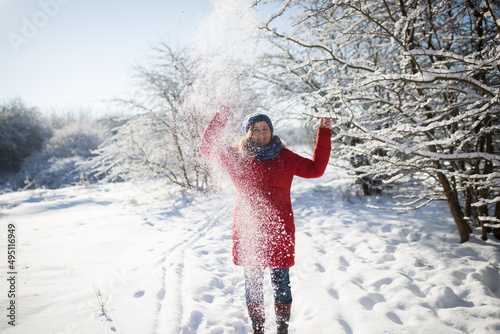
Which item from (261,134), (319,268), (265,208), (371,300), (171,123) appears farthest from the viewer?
(171,123)

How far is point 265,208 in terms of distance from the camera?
156 centimetres

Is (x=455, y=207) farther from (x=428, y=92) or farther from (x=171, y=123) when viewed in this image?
(x=171, y=123)

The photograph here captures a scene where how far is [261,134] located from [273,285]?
1.12 metres

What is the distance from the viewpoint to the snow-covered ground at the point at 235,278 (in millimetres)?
1735

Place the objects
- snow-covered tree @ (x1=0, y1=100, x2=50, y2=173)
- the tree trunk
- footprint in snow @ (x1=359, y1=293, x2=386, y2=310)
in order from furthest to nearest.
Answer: snow-covered tree @ (x1=0, y1=100, x2=50, y2=173) < the tree trunk < footprint in snow @ (x1=359, y1=293, x2=386, y2=310)

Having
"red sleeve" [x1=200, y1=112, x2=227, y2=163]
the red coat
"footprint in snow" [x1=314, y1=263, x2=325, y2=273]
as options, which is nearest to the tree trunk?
"footprint in snow" [x1=314, y1=263, x2=325, y2=273]

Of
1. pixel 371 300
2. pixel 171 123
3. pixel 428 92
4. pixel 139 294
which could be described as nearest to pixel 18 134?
pixel 171 123

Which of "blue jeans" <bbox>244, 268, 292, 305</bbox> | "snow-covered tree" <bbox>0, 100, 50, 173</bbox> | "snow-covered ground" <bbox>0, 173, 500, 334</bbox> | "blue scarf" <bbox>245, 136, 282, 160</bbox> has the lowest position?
"snow-covered ground" <bbox>0, 173, 500, 334</bbox>

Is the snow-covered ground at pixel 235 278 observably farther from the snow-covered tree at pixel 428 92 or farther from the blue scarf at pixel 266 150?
the blue scarf at pixel 266 150

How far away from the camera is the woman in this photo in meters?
1.56

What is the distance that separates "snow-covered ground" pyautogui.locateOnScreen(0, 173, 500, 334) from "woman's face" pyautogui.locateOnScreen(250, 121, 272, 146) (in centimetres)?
152

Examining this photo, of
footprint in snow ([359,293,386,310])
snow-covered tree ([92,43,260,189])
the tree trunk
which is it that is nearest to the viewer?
footprint in snow ([359,293,386,310])

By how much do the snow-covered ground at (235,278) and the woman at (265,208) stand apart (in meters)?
0.46

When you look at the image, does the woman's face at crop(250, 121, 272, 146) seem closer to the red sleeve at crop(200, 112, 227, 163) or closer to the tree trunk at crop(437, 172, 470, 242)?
the red sleeve at crop(200, 112, 227, 163)
